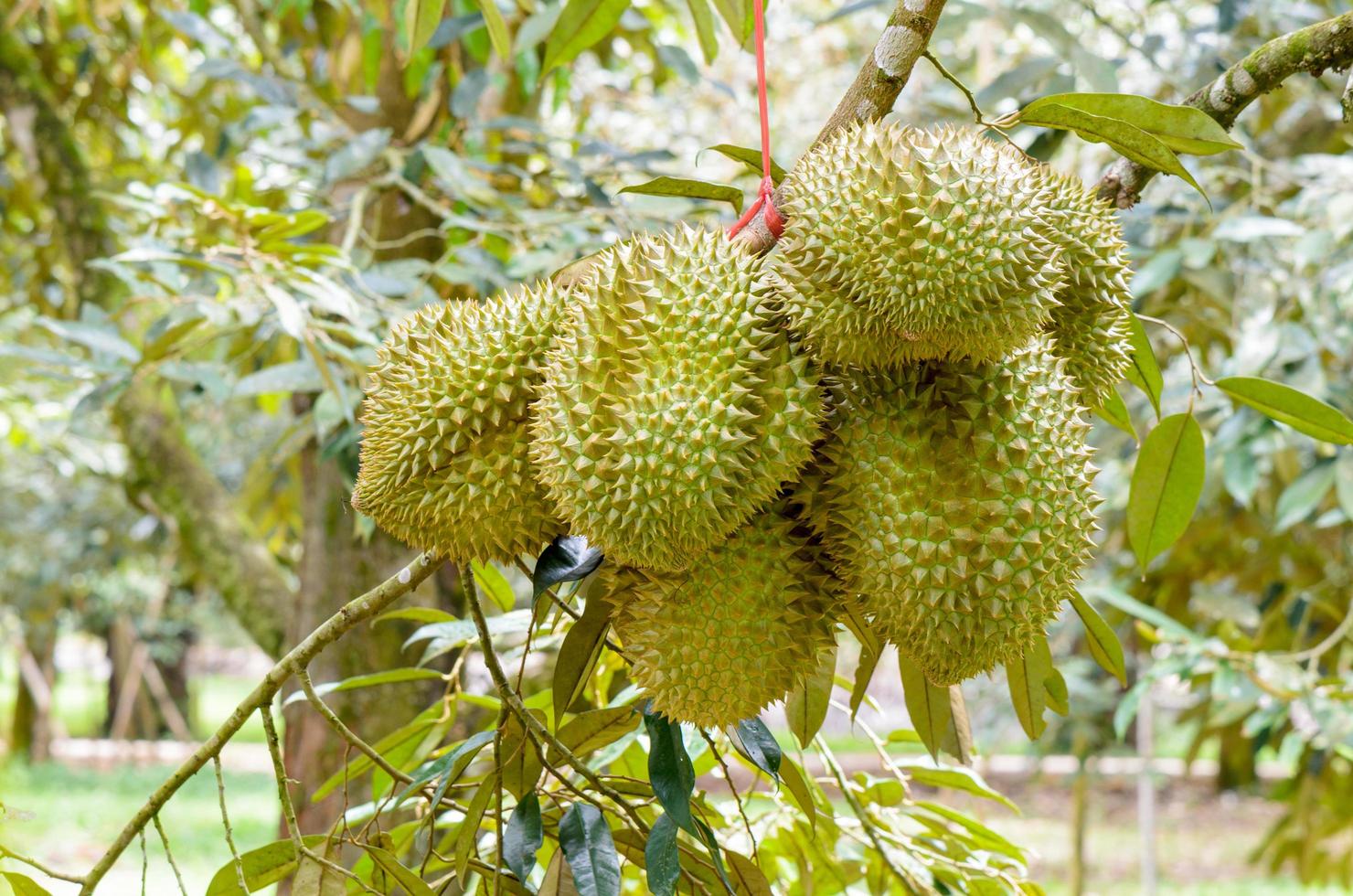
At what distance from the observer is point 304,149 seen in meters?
2.08

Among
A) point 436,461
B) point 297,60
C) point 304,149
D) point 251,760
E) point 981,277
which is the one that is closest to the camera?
point 981,277

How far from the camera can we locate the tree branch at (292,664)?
3.04 feet

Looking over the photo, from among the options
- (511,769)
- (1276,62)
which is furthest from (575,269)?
(1276,62)

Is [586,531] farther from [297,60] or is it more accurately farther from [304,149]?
[297,60]

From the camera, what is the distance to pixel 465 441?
36.5 inches

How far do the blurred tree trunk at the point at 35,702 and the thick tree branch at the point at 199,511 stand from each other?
27.0 feet

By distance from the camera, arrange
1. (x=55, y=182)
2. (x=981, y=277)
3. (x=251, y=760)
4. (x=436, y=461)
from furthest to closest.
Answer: (x=251, y=760), (x=55, y=182), (x=436, y=461), (x=981, y=277)

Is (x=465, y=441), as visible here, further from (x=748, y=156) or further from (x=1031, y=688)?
(x=1031, y=688)

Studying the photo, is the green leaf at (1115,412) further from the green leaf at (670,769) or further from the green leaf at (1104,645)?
the green leaf at (670,769)

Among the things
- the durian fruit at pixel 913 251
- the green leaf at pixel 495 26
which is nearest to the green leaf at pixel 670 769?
the durian fruit at pixel 913 251

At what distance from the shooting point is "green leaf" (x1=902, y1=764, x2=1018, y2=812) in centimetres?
138

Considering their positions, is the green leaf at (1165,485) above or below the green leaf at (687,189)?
below

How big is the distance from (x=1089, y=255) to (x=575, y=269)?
0.43 metres

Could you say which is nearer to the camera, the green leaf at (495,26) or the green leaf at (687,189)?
the green leaf at (687,189)
